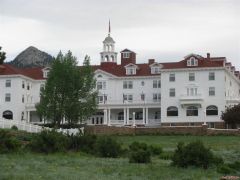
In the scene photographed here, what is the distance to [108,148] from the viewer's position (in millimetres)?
27141

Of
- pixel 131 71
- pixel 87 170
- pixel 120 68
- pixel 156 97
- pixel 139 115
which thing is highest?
pixel 120 68

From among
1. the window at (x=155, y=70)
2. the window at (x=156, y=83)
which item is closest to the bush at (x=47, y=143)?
the window at (x=156, y=83)

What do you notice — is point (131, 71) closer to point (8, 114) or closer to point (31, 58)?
point (8, 114)

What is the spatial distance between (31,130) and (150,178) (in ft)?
106

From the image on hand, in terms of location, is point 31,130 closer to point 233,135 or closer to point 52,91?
point 52,91

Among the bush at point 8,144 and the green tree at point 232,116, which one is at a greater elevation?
the green tree at point 232,116

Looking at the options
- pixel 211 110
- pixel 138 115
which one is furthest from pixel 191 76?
pixel 138 115

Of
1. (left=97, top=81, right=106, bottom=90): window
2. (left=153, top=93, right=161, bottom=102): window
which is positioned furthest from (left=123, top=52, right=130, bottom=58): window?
(left=153, top=93, right=161, bottom=102): window

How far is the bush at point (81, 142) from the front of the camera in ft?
97.2

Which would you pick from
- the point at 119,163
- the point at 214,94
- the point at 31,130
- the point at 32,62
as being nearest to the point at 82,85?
the point at 31,130

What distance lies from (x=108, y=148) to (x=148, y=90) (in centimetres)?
5721

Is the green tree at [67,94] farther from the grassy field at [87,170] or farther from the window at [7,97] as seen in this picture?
the grassy field at [87,170]

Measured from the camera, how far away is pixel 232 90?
3322 inches

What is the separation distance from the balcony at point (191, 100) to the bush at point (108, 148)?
5035 cm
